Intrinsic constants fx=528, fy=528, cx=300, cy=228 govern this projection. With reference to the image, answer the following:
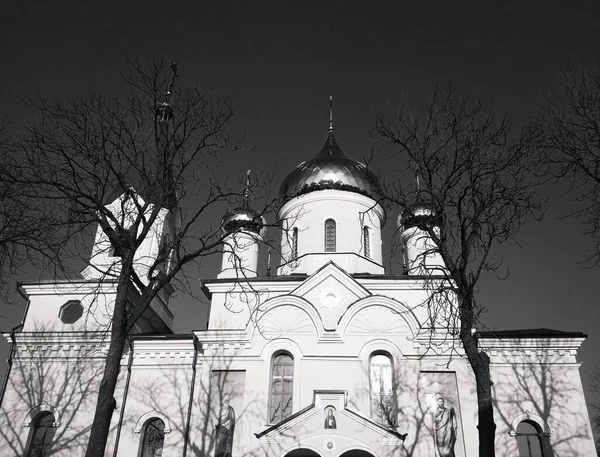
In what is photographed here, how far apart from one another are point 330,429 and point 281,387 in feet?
6.81

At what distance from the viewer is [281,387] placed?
45.6 ft

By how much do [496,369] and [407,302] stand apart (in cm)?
302

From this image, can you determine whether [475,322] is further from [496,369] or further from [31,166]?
[31,166]

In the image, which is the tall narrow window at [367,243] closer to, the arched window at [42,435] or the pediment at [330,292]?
the pediment at [330,292]

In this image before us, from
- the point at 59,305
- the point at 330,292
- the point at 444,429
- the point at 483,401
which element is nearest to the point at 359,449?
the point at 444,429

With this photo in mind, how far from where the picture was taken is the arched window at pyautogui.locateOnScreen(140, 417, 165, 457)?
566 inches

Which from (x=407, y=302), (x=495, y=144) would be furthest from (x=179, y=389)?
(x=495, y=144)

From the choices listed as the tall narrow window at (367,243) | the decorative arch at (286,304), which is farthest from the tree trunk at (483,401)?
the tall narrow window at (367,243)

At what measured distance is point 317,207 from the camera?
61.9 feet

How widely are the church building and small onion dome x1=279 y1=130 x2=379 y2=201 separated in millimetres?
3830

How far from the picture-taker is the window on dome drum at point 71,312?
53.8ft

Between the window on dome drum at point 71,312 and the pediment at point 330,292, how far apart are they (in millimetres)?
6935

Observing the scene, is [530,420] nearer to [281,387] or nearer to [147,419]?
[281,387]

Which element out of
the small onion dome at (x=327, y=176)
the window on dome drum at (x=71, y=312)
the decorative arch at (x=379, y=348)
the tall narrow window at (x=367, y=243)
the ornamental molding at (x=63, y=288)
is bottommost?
the decorative arch at (x=379, y=348)
